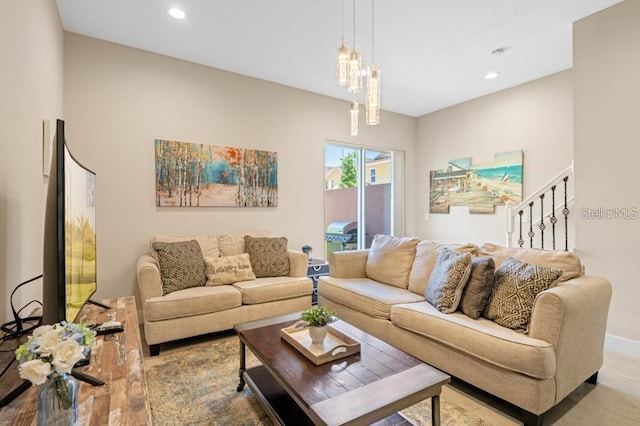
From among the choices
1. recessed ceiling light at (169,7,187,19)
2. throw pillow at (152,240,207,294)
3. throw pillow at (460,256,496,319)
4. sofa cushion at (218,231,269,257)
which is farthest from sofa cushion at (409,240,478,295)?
recessed ceiling light at (169,7,187,19)

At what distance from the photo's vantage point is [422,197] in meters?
5.58

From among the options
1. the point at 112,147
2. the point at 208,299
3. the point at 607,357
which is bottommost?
the point at 607,357

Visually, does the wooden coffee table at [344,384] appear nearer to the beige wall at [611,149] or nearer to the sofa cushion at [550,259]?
the sofa cushion at [550,259]

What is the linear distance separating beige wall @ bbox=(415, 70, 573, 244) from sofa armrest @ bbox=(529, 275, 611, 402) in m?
2.51

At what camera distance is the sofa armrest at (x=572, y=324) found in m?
1.71

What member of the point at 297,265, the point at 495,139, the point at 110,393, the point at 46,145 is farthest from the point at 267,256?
the point at 495,139

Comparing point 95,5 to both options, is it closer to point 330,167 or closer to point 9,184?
point 9,184

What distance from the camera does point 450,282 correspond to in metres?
2.26

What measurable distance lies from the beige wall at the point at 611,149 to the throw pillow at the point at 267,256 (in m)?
2.80

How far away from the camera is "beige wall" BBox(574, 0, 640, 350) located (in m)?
2.59

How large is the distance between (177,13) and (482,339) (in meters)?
3.35

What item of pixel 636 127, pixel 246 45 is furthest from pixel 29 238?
pixel 636 127

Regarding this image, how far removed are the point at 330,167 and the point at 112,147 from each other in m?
2.79

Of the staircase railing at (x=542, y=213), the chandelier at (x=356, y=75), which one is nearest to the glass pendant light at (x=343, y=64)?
the chandelier at (x=356, y=75)
